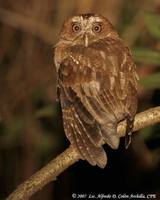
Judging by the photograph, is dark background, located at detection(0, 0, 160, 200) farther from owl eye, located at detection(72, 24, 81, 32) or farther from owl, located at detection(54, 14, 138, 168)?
owl, located at detection(54, 14, 138, 168)

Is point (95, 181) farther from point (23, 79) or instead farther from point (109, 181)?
point (23, 79)

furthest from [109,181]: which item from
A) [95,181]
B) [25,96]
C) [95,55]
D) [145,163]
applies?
[95,55]

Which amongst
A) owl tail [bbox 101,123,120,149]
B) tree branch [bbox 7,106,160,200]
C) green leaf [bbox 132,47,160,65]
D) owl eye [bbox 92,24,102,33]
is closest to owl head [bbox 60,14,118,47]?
owl eye [bbox 92,24,102,33]

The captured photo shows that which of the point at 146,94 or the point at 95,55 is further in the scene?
the point at 146,94

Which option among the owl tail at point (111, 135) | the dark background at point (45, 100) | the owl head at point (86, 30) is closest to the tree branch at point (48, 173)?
the owl tail at point (111, 135)

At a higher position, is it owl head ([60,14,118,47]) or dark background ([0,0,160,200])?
owl head ([60,14,118,47])

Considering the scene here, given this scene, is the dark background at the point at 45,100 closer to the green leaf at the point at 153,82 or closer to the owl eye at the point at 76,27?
the owl eye at the point at 76,27
